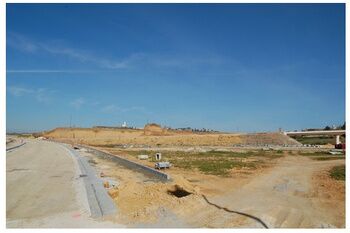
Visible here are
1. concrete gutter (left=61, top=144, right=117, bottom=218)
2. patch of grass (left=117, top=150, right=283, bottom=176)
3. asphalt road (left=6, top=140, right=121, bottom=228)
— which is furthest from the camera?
patch of grass (left=117, top=150, right=283, bottom=176)

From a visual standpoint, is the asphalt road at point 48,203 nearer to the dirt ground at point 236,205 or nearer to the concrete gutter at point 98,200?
the concrete gutter at point 98,200

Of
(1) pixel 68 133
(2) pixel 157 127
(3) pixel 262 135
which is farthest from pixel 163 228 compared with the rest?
(1) pixel 68 133

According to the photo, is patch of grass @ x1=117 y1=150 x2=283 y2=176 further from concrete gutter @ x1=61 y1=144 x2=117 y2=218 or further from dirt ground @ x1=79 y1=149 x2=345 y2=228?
concrete gutter @ x1=61 y1=144 x2=117 y2=218

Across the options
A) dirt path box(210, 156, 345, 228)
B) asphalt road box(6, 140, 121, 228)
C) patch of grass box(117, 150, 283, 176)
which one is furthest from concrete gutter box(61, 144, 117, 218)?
patch of grass box(117, 150, 283, 176)

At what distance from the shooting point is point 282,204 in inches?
470

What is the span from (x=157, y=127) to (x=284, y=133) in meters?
52.0

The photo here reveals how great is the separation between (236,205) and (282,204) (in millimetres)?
1510

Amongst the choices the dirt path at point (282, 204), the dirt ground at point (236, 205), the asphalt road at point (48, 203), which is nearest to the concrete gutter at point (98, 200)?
the asphalt road at point (48, 203)

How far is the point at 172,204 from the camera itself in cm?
1134

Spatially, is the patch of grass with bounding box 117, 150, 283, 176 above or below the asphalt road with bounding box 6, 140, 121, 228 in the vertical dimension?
below

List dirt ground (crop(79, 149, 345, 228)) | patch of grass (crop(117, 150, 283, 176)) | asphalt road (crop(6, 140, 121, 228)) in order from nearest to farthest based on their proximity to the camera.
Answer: dirt ground (crop(79, 149, 345, 228)), asphalt road (crop(6, 140, 121, 228)), patch of grass (crop(117, 150, 283, 176))

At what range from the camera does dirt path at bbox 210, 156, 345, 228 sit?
9508mm

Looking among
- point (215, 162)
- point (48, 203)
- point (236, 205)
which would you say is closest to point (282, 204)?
point (236, 205)

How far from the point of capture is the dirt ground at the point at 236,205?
31.2 ft
